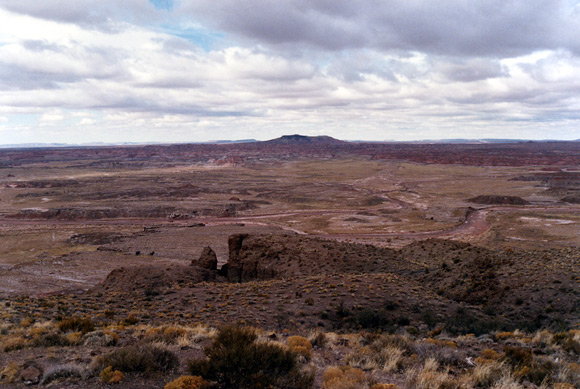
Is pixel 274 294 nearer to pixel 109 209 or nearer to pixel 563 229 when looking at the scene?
pixel 563 229

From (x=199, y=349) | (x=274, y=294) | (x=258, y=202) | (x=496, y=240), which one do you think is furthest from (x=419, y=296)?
(x=258, y=202)

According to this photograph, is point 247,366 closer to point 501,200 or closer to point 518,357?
point 518,357

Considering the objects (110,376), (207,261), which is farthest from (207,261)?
(110,376)

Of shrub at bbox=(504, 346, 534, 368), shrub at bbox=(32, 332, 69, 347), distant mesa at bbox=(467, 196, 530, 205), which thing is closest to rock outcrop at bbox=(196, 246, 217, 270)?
shrub at bbox=(32, 332, 69, 347)

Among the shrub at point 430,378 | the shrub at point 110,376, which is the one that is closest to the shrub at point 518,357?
the shrub at point 430,378

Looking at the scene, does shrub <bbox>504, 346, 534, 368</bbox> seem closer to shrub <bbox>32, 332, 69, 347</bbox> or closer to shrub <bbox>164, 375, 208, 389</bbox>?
shrub <bbox>164, 375, 208, 389</bbox>

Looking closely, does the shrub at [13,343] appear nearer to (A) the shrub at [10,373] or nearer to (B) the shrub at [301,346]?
(A) the shrub at [10,373]
